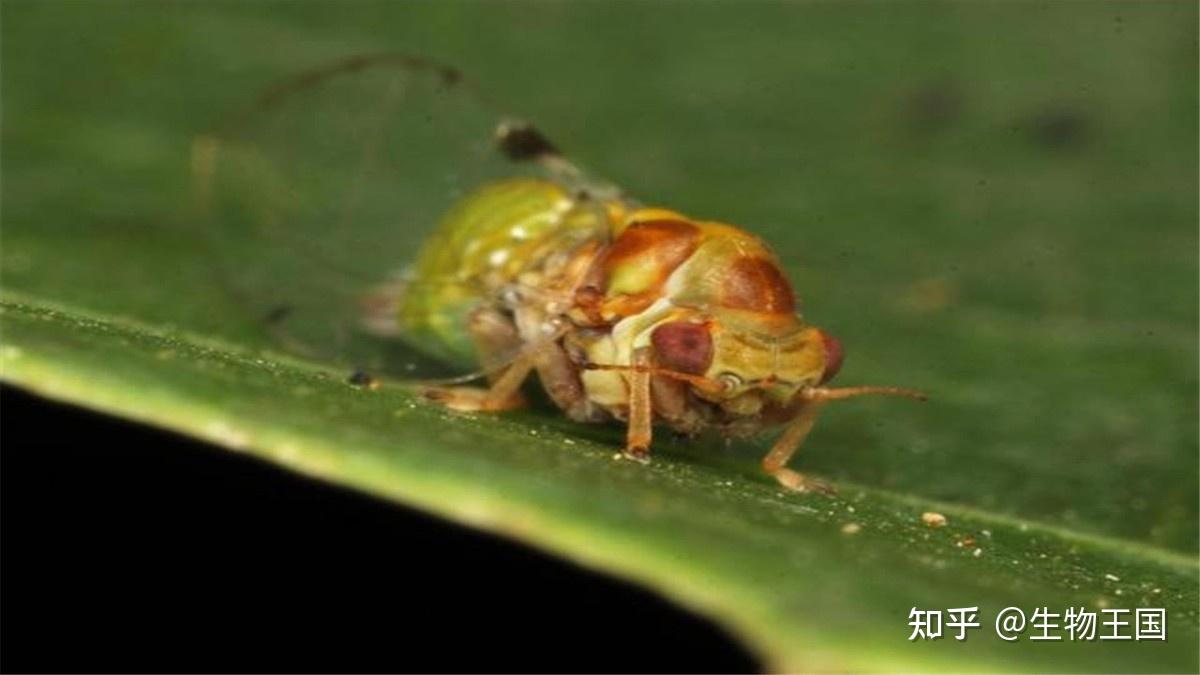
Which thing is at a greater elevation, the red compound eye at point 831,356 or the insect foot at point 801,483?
the red compound eye at point 831,356

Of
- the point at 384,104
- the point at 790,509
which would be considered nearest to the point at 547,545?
the point at 790,509

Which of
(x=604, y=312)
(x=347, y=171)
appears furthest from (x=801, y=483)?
(x=347, y=171)

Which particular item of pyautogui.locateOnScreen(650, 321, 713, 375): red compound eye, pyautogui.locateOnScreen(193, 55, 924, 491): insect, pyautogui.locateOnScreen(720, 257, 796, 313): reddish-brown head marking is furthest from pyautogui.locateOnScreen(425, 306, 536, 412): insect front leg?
pyautogui.locateOnScreen(720, 257, 796, 313): reddish-brown head marking

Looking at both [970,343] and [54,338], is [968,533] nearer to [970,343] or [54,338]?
[970,343]

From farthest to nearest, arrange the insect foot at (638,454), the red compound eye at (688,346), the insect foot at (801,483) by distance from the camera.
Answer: the insect foot at (801,483)
the red compound eye at (688,346)
the insect foot at (638,454)

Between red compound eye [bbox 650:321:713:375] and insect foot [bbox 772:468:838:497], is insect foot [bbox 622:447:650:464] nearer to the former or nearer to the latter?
red compound eye [bbox 650:321:713:375]

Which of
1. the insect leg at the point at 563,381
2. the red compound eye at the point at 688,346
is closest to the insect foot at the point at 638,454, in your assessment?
the red compound eye at the point at 688,346

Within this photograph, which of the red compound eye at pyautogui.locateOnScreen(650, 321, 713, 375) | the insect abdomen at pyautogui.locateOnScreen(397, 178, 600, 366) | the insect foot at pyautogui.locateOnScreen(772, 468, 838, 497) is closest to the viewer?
the red compound eye at pyautogui.locateOnScreen(650, 321, 713, 375)

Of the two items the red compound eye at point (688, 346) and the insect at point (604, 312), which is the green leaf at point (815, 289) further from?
the red compound eye at point (688, 346)
